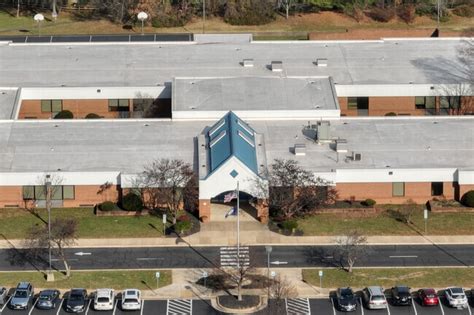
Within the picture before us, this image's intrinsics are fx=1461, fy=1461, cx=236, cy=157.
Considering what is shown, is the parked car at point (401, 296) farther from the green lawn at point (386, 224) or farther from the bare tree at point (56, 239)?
the bare tree at point (56, 239)

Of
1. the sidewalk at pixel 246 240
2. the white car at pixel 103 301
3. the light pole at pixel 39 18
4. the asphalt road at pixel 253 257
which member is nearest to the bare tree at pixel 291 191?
the sidewalk at pixel 246 240

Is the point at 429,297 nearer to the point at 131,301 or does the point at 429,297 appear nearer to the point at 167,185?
the point at 131,301

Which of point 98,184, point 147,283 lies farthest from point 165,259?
point 98,184

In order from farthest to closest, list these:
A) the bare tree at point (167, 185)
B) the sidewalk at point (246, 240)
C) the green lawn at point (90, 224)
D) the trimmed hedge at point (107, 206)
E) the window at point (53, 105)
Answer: the window at point (53, 105)
the trimmed hedge at point (107, 206)
the bare tree at point (167, 185)
the green lawn at point (90, 224)
the sidewalk at point (246, 240)

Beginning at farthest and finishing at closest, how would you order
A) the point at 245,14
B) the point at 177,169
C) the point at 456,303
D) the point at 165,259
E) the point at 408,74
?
the point at 245,14 < the point at 408,74 < the point at 177,169 < the point at 165,259 < the point at 456,303

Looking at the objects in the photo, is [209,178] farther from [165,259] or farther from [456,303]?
[456,303]

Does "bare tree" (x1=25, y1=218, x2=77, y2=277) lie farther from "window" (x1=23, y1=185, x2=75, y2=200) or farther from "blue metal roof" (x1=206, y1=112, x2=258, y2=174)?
"blue metal roof" (x1=206, y1=112, x2=258, y2=174)
